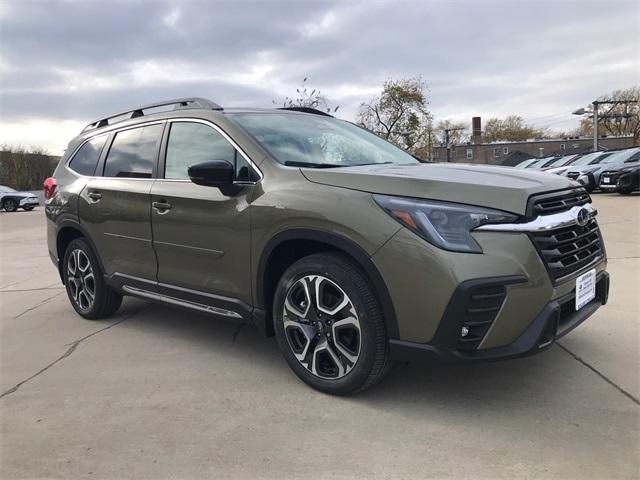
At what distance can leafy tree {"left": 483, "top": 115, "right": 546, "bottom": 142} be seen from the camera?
8900cm

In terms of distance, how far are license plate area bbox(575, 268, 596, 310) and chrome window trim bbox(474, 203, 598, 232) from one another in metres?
0.32

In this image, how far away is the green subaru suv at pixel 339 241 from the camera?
2605 millimetres

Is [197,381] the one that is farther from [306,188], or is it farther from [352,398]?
[306,188]


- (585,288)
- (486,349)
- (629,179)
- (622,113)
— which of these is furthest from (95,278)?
(622,113)

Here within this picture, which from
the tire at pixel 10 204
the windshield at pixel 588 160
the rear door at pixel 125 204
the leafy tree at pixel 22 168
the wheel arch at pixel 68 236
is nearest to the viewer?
the rear door at pixel 125 204

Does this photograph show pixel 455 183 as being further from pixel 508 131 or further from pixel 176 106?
pixel 508 131

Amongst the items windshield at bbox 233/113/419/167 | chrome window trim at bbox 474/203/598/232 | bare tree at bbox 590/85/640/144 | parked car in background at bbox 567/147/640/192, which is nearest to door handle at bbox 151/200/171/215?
windshield at bbox 233/113/419/167

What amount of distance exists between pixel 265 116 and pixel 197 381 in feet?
6.30

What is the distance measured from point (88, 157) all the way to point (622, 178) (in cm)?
1624

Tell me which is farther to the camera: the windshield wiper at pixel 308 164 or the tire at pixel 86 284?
the tire at pixel 86 284

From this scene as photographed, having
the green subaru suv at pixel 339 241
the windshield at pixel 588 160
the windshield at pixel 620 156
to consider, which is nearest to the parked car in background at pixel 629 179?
the windshield at pixel 620 156

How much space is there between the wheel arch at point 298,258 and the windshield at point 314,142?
0.51 m

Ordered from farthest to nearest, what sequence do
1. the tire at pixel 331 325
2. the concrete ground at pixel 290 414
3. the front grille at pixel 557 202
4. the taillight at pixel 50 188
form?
the taillight at pixel 50 188
the tire at pixel 331 325
the front grille at pixel 557 202
the concrete ground at pixel 290 414

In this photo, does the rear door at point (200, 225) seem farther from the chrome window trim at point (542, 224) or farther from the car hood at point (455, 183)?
the chrome window trim at point (542, 224)
